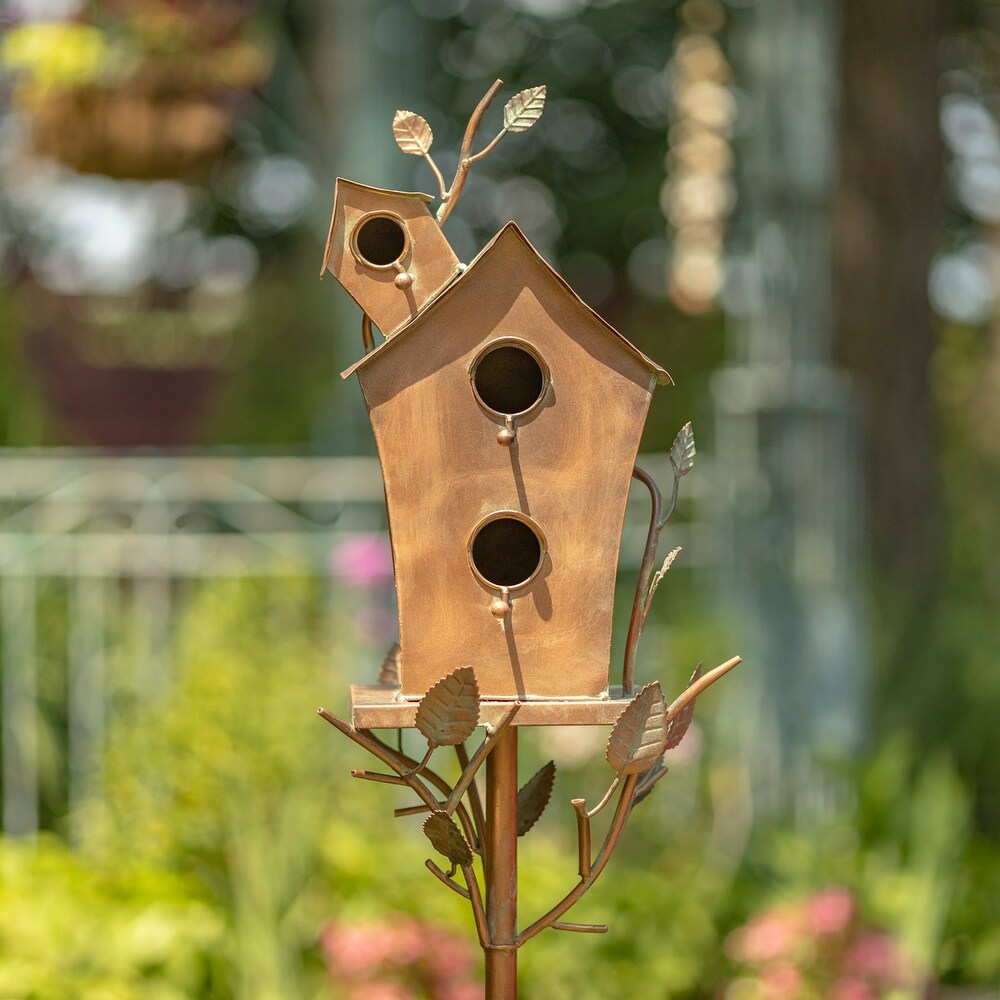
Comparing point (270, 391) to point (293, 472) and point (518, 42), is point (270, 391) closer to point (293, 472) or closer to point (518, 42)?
point (518, 42)

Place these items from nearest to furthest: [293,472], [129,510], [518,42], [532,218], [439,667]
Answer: [439,667] → [129,510] → [293,472] → [518,42] → [532,218]

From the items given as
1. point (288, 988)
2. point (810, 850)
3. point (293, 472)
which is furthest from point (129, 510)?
point (810, 850)

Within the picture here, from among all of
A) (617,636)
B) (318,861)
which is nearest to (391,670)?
(318,861)

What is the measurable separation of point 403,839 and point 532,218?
22.3ft

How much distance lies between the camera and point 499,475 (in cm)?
118

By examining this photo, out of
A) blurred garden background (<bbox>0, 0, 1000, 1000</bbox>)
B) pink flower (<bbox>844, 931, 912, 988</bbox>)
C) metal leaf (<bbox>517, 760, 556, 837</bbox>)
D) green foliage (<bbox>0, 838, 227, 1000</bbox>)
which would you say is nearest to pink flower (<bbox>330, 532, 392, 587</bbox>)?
blurred garden background (<bbox>0, 0, 1000, 1000</bbox>)

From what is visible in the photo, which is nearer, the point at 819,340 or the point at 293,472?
the point at 819,340

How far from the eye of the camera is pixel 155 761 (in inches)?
113

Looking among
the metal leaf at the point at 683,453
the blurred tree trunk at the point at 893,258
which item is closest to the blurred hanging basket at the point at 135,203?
the blurred tree trunk at the point at 893,258

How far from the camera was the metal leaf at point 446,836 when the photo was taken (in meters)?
1.12

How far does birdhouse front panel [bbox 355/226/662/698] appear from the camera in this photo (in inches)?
46.3

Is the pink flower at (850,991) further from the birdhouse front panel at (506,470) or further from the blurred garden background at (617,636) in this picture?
the birdhouse front panel at (506,470)

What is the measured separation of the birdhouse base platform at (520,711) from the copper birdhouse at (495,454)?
0.03m

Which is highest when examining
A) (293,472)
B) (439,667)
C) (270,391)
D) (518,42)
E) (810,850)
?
(518,42)
